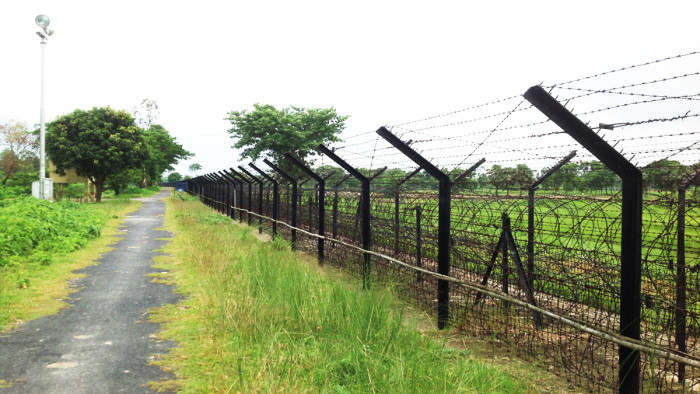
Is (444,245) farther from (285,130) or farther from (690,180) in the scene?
(285,130)

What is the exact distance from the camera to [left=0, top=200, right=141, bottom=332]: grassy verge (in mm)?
5324

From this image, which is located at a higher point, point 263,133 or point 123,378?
point 263,133

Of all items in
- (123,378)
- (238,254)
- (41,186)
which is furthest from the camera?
(41,186)

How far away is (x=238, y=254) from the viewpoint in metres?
8.21

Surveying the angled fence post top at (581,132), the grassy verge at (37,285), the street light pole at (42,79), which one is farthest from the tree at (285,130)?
the angled fence post top at (581,132)

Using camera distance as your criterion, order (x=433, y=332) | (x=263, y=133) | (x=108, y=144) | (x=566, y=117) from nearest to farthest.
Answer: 1. (x=566, y=117)
2. (x=433, y=332)
3. (x=108, y=144)
4. (x=263, y=133)

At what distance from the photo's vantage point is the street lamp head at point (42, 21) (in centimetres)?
1701

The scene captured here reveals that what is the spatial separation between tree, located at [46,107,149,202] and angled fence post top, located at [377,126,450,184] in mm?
25834

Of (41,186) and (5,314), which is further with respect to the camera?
(41,186)

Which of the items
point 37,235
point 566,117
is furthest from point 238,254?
point 566,117

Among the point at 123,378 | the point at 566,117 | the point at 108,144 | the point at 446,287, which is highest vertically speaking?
the point at 108,144

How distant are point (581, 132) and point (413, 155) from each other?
201 cm

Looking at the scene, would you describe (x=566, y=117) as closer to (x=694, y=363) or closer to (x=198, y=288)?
(x=694, y=363)

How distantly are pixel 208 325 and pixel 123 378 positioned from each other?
108 centimetres
